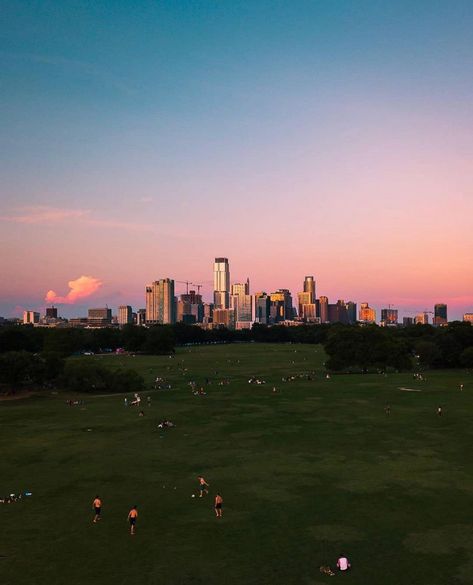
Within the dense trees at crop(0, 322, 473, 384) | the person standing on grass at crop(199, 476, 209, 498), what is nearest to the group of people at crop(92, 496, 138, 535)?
the person standing on grass at crop(199, 476, 209, 498)

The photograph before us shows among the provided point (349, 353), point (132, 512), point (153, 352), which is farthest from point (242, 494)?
point (153, 352)

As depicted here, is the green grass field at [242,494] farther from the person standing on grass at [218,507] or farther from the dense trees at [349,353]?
the dense trees at [349,353]

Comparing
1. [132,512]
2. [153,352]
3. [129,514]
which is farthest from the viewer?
[153,352]

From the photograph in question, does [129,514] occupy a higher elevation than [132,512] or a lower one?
lower

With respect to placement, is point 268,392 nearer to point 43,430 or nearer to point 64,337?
point 43,430

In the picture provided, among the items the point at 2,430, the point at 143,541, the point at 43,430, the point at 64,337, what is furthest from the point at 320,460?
the point at 64,337

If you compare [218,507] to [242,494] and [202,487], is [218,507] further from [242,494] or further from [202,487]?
[202,487]

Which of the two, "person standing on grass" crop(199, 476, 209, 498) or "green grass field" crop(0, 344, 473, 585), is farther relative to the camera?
"person standing on grass" crop(199, 476, 209, 498)

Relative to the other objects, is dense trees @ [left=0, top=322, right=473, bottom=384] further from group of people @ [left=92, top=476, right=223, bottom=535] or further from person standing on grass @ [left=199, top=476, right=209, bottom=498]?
group of people @ [left=92, top=476, right=223, bottom=535]

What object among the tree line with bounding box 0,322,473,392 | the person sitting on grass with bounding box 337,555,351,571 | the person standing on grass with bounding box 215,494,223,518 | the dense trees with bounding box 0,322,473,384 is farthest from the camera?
the tree line with bounding box 0,322,473,392

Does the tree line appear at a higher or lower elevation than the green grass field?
higher
